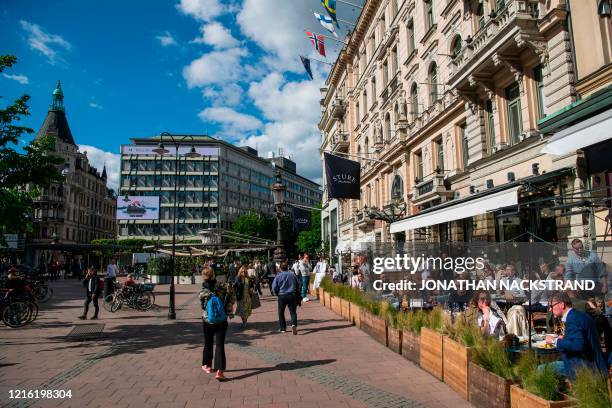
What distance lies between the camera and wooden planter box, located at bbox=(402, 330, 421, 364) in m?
7.37

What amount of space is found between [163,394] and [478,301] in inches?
207

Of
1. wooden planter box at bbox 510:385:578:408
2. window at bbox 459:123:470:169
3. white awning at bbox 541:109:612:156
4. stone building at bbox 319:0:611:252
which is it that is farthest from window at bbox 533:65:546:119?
wooden planter box at bbox 510:385:578:408

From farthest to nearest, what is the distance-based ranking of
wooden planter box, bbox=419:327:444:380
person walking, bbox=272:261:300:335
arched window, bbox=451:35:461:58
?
arched window, bbox=451:35:461:58 → person walking, bbox=272:261:300:335 → wooden planter box, bbox=419:327:444:380

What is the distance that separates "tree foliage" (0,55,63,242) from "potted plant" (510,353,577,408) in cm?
1085

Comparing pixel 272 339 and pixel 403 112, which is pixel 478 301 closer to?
pixel 272 339

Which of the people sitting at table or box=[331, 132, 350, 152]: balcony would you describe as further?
→ box=[331, 132, 350, 152]: balcony

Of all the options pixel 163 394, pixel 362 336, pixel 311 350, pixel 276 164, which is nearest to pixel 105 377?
pixel 163 394

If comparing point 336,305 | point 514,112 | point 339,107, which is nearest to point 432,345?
point 336,305

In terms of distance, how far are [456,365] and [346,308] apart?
6977 millimetres

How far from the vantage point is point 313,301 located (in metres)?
18.4

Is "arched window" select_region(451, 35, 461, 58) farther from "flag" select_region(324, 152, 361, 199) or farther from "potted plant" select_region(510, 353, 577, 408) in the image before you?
"potted plant" select_region(510, 353, 577, 408)

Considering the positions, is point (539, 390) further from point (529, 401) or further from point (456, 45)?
A: point (456, 45)

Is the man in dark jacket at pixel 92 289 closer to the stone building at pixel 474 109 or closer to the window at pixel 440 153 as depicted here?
the stone building at pixel 474 109

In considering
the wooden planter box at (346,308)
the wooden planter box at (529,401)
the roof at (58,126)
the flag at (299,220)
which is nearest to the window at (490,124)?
the wooden planter box at (346,308)
